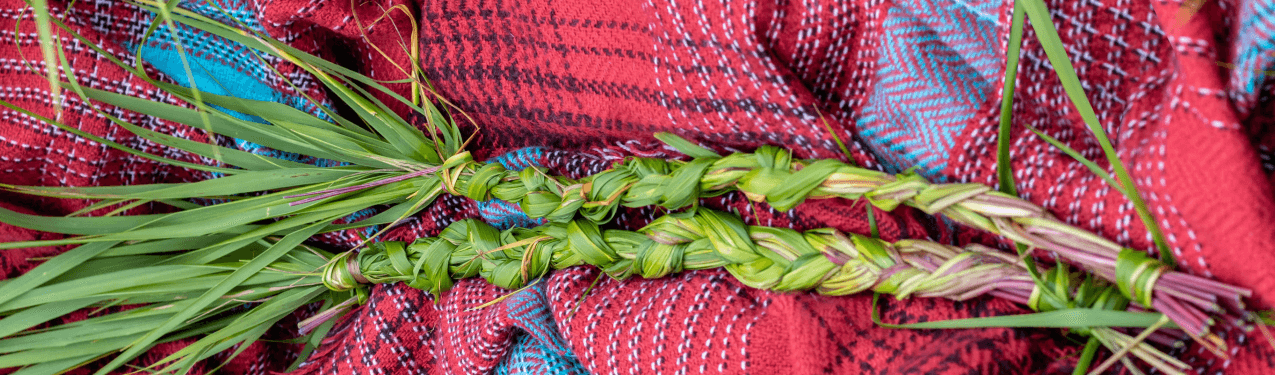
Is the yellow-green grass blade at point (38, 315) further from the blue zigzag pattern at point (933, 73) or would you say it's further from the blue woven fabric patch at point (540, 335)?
the blue zigzag pattern at point (933, 73)

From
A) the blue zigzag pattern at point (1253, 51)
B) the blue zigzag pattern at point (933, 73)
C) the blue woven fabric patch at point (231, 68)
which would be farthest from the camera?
the blue woven fabric patch at point (231, 68)

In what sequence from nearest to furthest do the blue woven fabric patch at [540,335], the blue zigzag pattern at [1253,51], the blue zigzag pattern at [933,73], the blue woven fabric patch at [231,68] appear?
the blue zigzag pattern at [1253,51]
the blue zigzag pattern at [933,73]
the blue woven fabric patch at [540,335]
the blue woven fabric patch at [231,68]

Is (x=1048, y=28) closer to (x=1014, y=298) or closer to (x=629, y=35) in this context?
(x=1014, y=298)

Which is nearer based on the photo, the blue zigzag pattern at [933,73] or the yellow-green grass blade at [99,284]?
the blue zigzag pattern at [933,73]

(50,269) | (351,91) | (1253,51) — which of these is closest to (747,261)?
(1253,51)

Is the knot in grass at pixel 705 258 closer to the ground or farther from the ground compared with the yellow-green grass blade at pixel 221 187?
closer to the ground

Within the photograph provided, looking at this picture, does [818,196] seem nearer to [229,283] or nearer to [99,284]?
[229,283]

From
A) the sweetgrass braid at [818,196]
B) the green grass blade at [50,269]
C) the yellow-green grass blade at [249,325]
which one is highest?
the sweetgrass braid at [818,196]

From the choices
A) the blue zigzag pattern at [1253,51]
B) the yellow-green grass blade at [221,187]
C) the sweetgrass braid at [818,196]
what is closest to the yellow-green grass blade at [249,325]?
the yellow-green grass blade at [221,187]

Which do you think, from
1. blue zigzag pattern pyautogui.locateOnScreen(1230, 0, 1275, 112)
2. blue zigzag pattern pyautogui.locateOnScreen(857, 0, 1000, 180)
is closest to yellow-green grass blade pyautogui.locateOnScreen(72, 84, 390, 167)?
blue zigzag pattern pyautogui.locateOnScreen(857, 0, 1000, 180)
